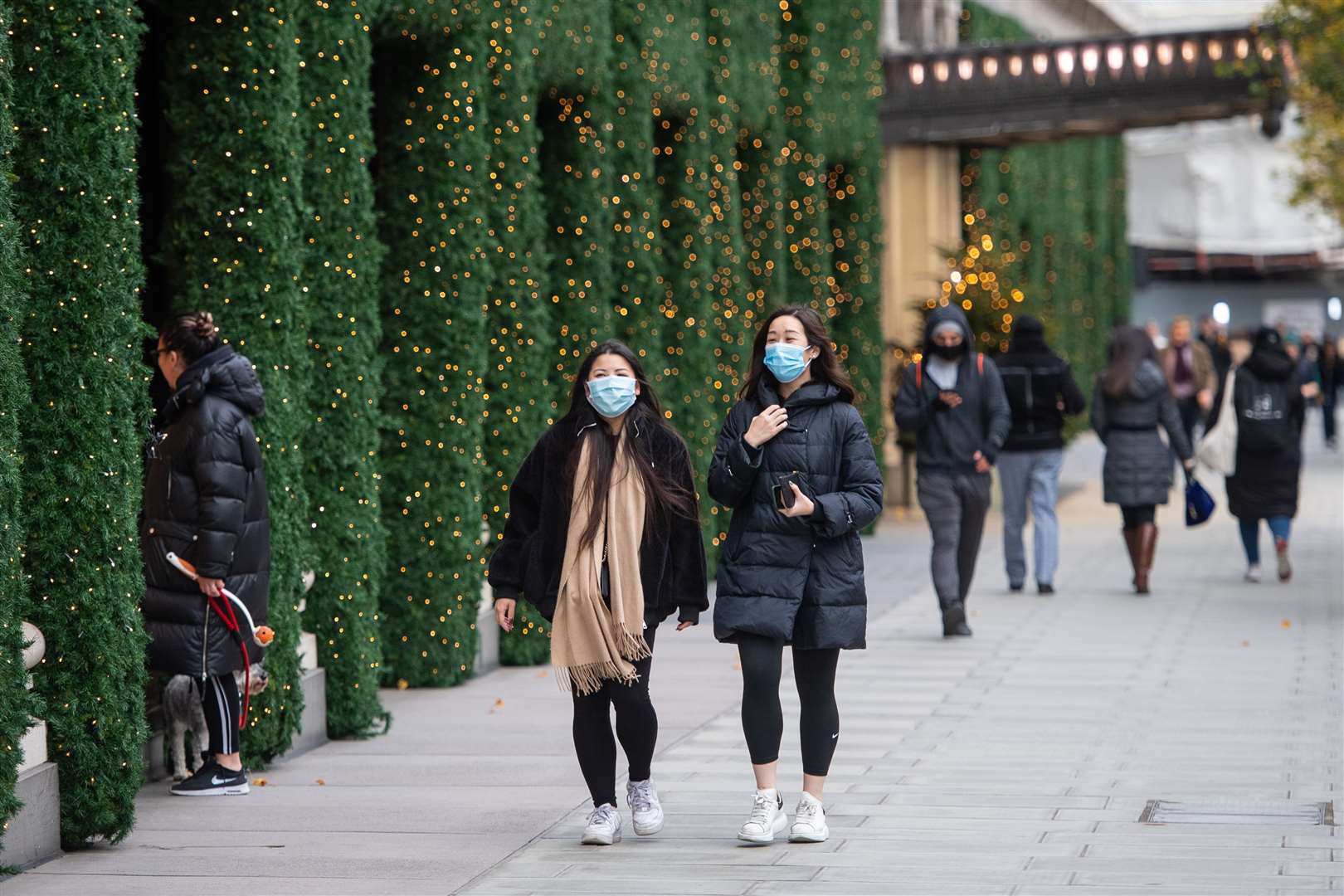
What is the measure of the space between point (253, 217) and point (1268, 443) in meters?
8.93

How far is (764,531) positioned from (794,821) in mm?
970

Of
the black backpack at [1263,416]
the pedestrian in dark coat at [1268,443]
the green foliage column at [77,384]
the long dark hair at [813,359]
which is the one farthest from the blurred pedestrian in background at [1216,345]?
the green foliage column at [77,384]

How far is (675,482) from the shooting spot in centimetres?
750

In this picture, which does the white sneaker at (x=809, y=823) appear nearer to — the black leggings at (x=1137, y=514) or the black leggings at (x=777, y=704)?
the black leggings at (x=777, y=704)

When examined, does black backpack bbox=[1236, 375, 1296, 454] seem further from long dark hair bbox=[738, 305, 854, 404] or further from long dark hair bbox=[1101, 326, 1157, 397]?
long dark hair bbox=[738, 305, 854, 404]

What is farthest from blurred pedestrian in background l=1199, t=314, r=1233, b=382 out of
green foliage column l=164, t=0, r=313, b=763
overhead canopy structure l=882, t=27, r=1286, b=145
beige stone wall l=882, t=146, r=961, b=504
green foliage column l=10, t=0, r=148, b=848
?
green foliage column l=10, t=0, r=148, b=848

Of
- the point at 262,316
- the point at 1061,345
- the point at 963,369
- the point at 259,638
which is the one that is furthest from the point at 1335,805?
the point at 1061,345

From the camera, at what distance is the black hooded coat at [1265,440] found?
15.8 m

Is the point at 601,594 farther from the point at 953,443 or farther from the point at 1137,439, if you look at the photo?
the point at 1137,439

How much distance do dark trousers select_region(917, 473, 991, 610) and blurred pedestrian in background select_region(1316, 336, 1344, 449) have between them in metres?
24.3

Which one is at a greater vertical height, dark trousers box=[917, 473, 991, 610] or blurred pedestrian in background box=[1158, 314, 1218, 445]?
blurred pedestrian in background box=[1158, 314, 1218, 445]

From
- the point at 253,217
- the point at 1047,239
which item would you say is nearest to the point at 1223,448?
the point at 253,217

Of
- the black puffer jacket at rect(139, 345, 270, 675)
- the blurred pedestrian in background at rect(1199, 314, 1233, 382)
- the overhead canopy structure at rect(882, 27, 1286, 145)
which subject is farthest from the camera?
the blurred pedestrian in background at rect(1199, 314, 1233, 382)

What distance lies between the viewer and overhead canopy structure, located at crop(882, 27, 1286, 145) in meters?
24.7
